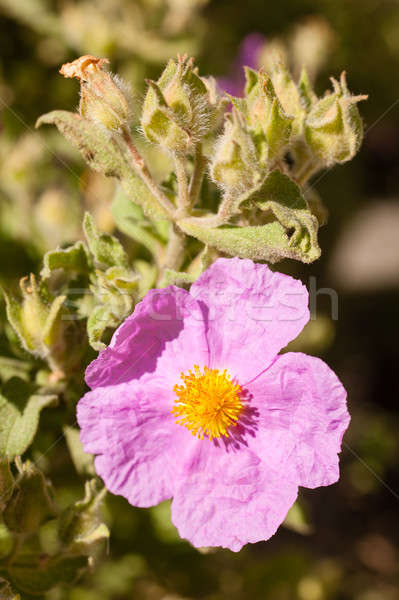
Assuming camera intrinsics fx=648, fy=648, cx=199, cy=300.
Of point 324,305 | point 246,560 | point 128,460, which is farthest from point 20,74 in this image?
point 246,560

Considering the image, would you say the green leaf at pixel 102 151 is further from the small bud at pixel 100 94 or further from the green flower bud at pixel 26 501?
the green flower bud at pixel 26 501

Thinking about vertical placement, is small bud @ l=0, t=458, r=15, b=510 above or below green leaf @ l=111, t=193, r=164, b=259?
below

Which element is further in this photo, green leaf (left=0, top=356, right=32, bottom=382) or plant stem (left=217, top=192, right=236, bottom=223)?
green leaf (left=0, top=356, right=32, bottom=382)

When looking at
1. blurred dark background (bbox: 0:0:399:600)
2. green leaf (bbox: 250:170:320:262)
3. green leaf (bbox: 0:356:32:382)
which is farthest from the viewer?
blurred dark background (bbox: 0:0:399:600)

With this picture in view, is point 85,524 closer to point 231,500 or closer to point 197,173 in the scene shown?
point 231,500

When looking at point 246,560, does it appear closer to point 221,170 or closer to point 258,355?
point 258,355

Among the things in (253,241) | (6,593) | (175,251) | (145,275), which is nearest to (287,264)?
(145,275)

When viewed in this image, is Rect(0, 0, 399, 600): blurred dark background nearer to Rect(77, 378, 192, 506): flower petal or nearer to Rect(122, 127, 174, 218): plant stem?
Rect(77, 378, 192, 506): flower petal

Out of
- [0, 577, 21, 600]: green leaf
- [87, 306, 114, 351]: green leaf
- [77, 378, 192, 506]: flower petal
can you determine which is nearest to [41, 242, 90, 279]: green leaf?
[87, 306, 114, 351]: green leaf
